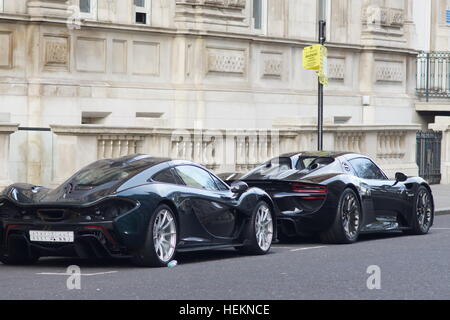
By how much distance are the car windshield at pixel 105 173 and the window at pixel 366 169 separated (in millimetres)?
4614

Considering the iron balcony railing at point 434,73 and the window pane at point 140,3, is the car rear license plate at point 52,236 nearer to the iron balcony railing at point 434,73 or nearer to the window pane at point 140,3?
the window pane at point 140,3

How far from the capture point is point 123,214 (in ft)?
46.8

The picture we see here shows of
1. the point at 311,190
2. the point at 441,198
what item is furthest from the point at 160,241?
the point at 441,198

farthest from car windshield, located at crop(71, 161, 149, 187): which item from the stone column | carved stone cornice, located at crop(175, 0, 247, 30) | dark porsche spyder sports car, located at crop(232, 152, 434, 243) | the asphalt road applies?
carved stone cornice, located at crop(175, 0, 247, 30)

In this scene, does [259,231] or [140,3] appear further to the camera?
[140,3]

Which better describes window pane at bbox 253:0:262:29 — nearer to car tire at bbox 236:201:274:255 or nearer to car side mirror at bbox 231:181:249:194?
car tire at bbox 236:201:274:255

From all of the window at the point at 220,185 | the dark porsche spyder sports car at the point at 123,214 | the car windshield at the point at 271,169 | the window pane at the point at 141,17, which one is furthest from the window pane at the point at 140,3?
the dark porsche spyder sports car at the point at 123,214

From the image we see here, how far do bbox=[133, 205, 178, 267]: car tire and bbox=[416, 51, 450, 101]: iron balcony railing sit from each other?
23912 millimetres

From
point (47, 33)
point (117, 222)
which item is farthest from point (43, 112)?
point (117, 222)

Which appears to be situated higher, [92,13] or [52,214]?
[92,13]

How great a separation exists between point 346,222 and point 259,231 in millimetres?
2143

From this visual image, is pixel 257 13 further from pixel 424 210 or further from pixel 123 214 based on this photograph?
pixel 123 214

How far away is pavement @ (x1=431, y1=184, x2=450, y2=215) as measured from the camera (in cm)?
2553
